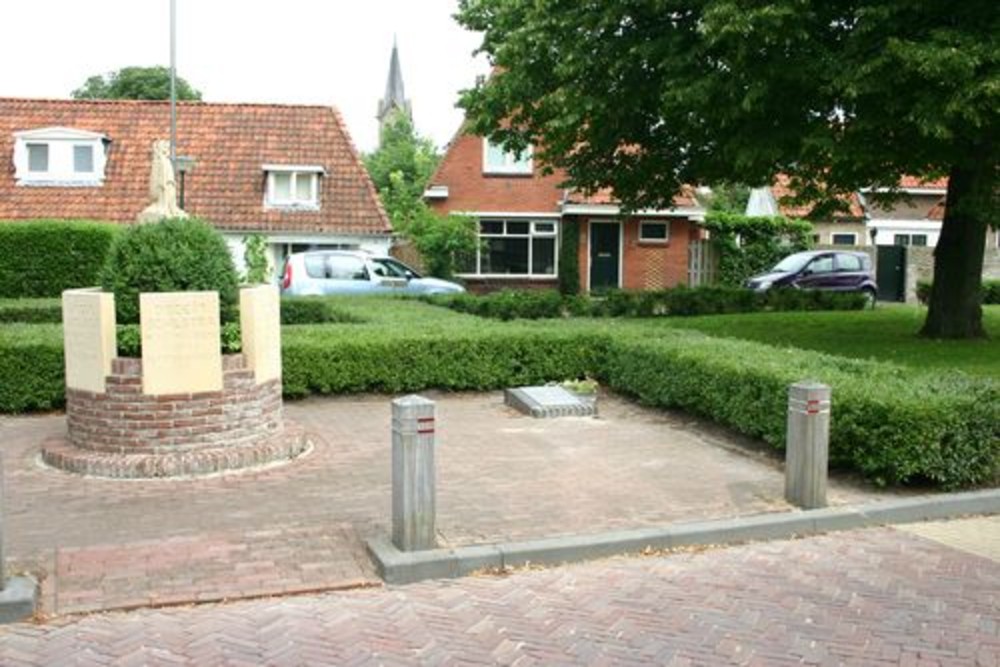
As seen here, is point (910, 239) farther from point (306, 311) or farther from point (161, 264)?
point (161, 264)

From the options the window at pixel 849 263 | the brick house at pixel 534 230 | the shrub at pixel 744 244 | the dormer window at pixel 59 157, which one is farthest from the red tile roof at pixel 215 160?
the window at pixel 849 263

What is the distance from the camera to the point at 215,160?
102 feet

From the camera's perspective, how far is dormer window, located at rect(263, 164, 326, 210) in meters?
30.3

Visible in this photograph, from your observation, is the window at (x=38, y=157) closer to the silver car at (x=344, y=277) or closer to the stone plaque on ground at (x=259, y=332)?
the silver car at (x=344, y=277)

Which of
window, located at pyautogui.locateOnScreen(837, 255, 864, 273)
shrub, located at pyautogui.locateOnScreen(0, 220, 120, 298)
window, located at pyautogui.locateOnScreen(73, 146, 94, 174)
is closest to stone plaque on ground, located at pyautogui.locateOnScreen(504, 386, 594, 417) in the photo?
shrub, located at pyautogui.locateOnScreen(0, 220, 120, 298)

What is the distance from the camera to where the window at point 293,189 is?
30.4 metres

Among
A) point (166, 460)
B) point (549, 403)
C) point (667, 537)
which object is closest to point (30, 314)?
point (166, 460)

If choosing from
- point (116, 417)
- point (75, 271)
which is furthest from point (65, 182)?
point (116, 417)

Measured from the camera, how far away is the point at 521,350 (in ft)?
42.0

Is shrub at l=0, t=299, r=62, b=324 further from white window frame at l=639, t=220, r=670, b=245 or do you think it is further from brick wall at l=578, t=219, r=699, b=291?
white window frame at l=639, t=220, r=670, b=245

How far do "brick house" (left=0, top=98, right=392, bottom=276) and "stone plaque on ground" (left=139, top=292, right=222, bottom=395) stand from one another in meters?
20.6

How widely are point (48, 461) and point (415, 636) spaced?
5.01 metres

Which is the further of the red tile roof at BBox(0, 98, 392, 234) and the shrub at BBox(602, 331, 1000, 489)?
the red tile roof at BBox(0, 98, 392, 234)

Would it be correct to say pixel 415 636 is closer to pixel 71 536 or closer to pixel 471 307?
pixel 71 536
